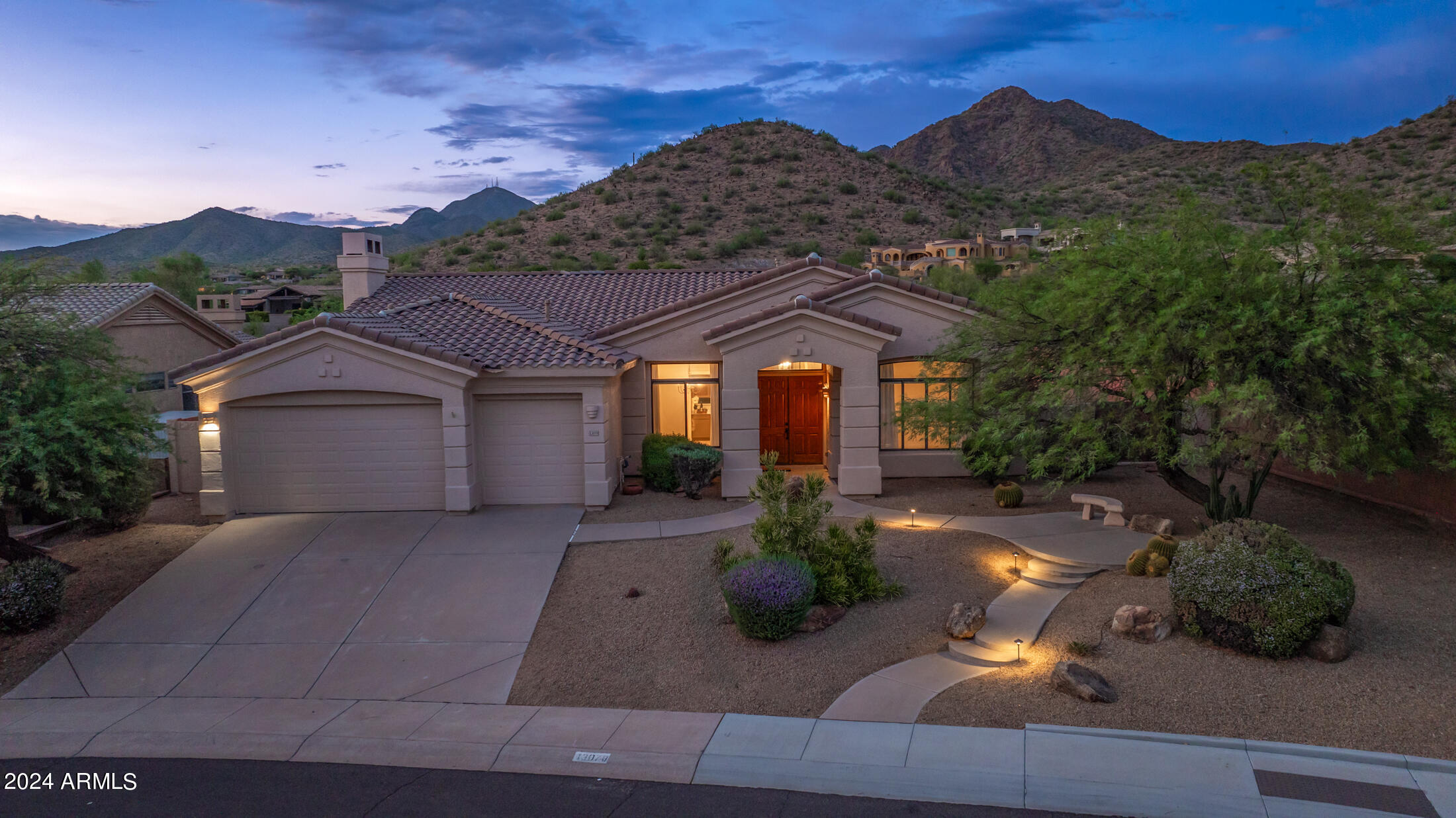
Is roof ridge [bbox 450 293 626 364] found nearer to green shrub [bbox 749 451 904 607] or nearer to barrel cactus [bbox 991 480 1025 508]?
green shrub [bbox 749 451 904 607]

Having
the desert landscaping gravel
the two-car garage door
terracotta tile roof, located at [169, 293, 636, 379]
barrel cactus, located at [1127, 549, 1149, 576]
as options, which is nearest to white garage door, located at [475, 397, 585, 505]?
the two-car garage door

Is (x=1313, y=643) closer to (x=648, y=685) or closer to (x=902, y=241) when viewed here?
(x=648, y=685)

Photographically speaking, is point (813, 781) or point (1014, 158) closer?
point (813, 781)

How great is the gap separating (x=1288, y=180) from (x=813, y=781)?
11.5m

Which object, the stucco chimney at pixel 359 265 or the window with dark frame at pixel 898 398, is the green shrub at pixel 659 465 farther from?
the stucco chimney at pixel 359 265

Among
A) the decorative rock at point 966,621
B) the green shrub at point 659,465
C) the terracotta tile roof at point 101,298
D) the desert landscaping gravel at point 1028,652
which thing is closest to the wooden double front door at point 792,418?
the green shrub at point 659,465

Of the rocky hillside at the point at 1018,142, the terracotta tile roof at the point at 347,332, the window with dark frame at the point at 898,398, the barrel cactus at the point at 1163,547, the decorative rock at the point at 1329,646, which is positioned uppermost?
the rocky hillside at the point at 1018,142

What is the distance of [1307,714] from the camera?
827 cm

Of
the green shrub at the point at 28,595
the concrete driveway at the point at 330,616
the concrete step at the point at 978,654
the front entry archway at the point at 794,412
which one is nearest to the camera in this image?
the concrete step at the point at 978,654

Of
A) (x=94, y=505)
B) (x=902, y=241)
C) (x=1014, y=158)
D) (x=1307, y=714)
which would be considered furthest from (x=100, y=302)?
(x=1014, y=158)

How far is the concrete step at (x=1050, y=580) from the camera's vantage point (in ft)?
41.0

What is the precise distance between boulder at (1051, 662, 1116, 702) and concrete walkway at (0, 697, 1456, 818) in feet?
1.99

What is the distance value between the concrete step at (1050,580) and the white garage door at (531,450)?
8853 mm

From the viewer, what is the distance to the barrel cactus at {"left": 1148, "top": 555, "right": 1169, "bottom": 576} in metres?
11.9
